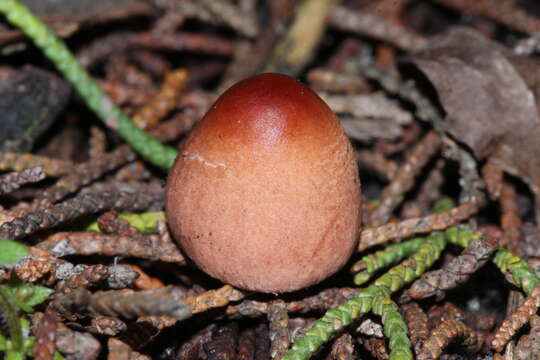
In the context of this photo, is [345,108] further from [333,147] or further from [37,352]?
[37,352]

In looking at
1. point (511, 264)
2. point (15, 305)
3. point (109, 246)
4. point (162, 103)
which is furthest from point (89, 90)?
point (511, 264)

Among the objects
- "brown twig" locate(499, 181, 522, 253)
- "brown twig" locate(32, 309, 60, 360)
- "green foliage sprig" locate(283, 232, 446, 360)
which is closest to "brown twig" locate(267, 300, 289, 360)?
"green foliage sprig" locate(283, 232, 446, 360)

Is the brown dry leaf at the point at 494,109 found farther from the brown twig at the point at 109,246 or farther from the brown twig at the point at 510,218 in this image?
the brown twig at the point at 109,246

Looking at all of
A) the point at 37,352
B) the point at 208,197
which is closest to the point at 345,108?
the point at 208,197

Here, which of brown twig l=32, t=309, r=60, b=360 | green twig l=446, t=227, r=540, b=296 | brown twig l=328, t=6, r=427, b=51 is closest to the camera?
brown twig l=32, t=309, r=60, b=360

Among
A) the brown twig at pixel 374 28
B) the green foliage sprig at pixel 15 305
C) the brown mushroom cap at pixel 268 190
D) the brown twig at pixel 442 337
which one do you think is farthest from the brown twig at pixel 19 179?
the brown twig at pixel 374 28

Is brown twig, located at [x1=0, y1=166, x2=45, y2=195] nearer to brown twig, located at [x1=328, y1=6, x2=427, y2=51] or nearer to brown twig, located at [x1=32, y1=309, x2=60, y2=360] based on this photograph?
brown twig, located at [x1=32, y1=309, x2=60, y2=360]
